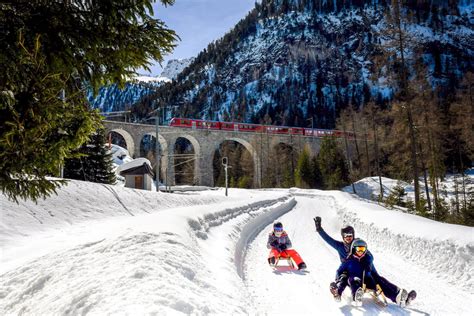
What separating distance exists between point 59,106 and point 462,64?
463 ft

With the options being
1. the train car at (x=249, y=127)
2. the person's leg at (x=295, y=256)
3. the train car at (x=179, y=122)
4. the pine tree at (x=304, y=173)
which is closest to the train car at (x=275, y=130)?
the train car at (x=249, y=127)

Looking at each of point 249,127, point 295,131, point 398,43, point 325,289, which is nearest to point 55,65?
point 325,289

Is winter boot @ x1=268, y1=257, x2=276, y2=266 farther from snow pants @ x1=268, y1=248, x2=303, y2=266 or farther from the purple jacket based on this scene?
the purple jacket

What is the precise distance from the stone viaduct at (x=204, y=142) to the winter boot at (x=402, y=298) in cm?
3791

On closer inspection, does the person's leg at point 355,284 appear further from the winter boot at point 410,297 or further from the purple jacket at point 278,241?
the purple jacket at point 278,241

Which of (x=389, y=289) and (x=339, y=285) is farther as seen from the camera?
(x=339, y=285)

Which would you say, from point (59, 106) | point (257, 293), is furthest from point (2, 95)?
point (257, 293)

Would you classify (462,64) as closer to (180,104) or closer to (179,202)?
(180,104)

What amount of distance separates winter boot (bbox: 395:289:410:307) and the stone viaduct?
124 ft

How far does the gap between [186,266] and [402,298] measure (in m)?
2.87

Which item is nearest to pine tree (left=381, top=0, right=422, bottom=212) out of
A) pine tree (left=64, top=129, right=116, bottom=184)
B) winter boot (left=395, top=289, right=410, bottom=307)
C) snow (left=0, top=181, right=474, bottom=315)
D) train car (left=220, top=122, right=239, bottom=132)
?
snow (left=0, top=181, right=474, bottom=315)

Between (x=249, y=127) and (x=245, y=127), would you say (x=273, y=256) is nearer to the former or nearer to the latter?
(x=245, y=127)

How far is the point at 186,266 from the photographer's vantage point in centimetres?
398

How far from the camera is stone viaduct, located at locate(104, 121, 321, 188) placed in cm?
4750
